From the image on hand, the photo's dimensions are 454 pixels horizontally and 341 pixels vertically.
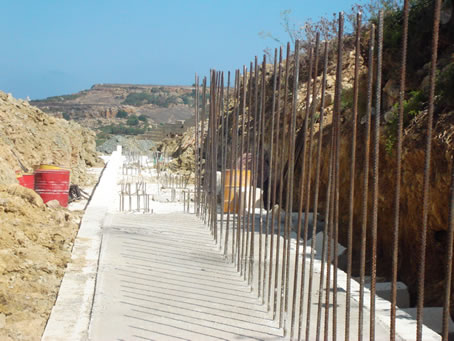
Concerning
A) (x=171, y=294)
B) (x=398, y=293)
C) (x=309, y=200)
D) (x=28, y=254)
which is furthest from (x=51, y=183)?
(x=309, y=200)

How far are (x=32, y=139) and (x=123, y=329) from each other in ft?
37.4

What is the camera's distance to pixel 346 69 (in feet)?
46.8

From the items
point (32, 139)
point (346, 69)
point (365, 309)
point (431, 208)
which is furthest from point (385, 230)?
point (32, 139)

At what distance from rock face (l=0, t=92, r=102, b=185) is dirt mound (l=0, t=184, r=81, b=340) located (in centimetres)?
318

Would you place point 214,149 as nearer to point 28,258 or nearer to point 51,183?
point 28,258

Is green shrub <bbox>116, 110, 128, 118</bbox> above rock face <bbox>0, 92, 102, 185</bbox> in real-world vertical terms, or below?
above

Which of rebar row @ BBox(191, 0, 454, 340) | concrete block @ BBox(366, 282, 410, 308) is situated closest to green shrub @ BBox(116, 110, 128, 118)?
rebar row @ BBox(191, 0, 454, 340)

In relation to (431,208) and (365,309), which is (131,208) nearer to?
(431,208)

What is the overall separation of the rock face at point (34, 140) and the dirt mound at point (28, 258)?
318 centimetres

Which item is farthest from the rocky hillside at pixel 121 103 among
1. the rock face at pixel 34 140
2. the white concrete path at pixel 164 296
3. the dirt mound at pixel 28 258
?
the white concrete path at pixel 164 296

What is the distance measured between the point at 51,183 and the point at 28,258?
14.7 ft

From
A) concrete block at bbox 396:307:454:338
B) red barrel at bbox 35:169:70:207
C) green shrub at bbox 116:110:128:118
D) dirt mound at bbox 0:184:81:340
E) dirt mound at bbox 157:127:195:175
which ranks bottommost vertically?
concrete block at bbox 396:307:454:338

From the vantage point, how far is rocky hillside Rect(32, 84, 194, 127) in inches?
2746

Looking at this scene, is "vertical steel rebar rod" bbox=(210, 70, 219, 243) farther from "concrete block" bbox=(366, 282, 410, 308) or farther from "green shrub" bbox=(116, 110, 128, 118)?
"green shrub" bbox=(116, 110, 128, 118)
